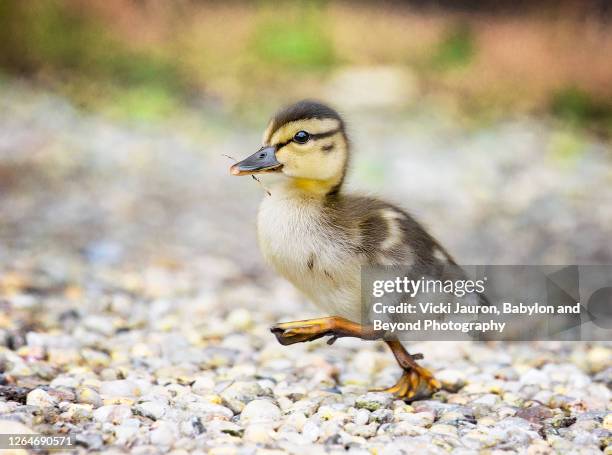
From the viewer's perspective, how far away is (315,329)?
224 cm

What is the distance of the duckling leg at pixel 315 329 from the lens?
224cm

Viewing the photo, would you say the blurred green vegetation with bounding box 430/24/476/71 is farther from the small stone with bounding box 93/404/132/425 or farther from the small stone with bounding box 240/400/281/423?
the small stone with bounding box 93/404/132/425

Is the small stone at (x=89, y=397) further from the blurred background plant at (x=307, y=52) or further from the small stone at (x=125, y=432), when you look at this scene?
the blurred background plant at (x=307, y=52)

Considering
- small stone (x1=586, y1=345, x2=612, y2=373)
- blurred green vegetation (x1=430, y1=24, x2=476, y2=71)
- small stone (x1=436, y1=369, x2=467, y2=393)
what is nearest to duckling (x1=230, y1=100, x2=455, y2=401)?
small stone (x1=436, y1=369, x2=467, y2=393)

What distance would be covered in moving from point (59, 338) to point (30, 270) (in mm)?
957

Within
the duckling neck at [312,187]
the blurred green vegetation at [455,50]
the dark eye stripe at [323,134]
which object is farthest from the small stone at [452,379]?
the blurred green vegetation at [455,50]

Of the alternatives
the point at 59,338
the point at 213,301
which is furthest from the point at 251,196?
the point at 59,338

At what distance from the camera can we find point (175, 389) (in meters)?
2.45

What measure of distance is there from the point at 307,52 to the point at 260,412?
6611 mm

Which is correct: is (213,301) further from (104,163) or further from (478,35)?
(478,35)

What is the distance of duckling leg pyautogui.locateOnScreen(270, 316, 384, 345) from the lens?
224 centimetres
